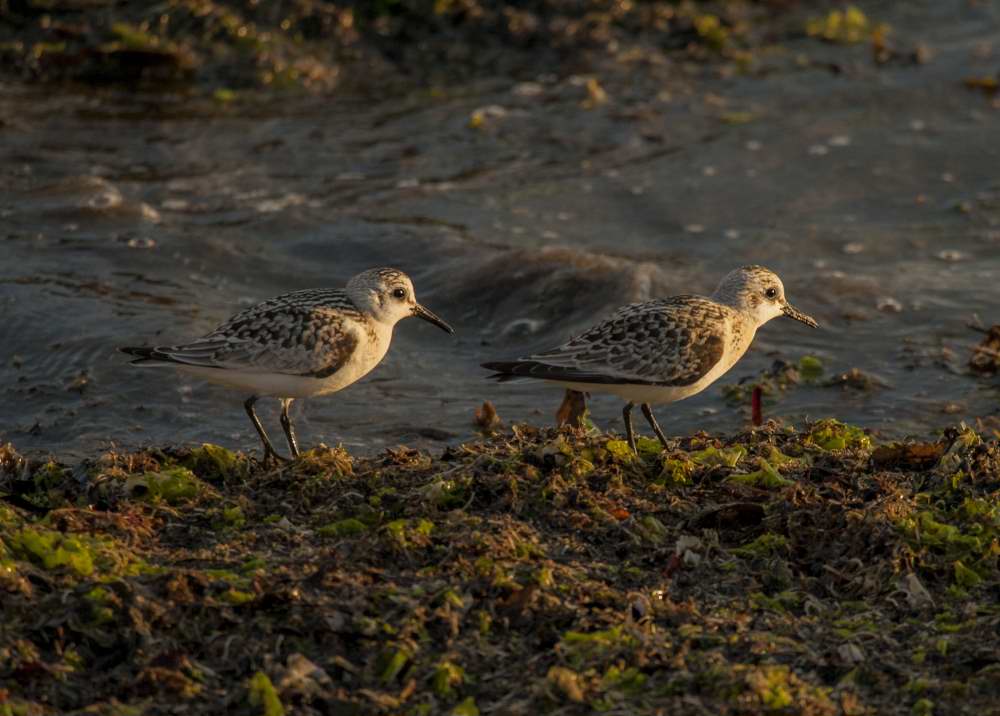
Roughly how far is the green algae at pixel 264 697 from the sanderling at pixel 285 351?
8.85ft

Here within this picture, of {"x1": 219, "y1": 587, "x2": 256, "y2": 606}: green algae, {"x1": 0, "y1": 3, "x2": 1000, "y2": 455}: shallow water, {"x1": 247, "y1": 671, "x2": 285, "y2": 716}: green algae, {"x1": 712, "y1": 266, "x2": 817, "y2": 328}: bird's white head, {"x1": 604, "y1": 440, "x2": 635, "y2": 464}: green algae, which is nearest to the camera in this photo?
{"x1": 247, "y1": 671, "x2": 285, "y2": 716}: green algae

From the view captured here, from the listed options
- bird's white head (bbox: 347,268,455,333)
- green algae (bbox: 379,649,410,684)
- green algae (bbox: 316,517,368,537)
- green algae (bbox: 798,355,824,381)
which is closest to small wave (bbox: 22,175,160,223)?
bird's white head (bbox: 347,268,455,333)

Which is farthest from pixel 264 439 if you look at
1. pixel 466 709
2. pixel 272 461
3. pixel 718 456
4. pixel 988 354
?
pixel 988 354

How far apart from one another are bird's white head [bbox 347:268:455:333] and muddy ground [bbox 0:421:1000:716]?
1.21 meters

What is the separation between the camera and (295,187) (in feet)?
47.1

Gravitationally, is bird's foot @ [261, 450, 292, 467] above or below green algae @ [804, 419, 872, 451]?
below

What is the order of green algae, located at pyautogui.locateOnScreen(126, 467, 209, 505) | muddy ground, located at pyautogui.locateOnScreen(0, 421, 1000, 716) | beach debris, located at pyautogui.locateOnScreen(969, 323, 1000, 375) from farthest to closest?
1. beach debris, located at pyautogui.locateOnScreen(969, 323, 1000, 375)
2. green algae, located at pyautogui.locateOnScreen(126, 467, 209, 505)
3. muddy ground, located at pyautogui.locateOnScreen(0, 421, 1000, 716)

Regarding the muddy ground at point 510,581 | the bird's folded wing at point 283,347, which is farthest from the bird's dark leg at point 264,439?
the bird's folded wing at point 283,347

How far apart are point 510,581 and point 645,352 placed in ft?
7.76

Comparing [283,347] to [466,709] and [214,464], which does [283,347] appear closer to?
[214,464]

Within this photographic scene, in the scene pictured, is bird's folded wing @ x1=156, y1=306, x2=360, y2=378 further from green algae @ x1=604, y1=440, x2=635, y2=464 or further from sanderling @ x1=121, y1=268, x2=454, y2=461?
green algae @ x1=604, y1=440, x2=635, y2=464

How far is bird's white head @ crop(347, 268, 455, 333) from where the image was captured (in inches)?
347

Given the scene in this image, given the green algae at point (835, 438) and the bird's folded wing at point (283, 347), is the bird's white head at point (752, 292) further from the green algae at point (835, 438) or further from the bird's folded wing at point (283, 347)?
the bird's folded wing at point (283, 347)

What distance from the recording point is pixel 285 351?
8281mm
